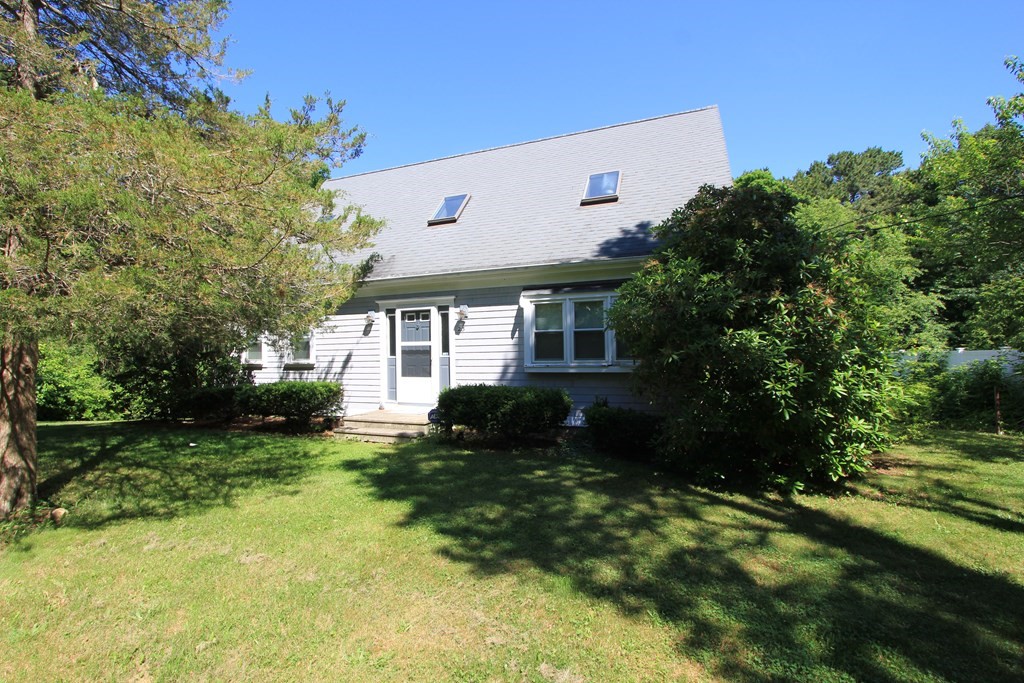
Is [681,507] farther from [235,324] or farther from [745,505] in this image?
[235,324]

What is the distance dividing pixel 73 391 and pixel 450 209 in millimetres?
10749

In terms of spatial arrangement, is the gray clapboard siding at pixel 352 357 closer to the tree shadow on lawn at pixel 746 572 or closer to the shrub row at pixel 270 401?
the shrub row at pixel 270 401

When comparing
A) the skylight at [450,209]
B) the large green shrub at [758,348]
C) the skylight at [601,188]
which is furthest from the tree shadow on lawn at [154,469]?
the skylight at [601,188]

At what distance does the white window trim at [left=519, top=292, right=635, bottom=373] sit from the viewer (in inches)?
350

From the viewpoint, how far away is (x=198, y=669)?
276 cm

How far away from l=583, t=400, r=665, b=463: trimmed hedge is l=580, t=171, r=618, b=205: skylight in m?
4.71

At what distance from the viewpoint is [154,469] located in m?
7.27

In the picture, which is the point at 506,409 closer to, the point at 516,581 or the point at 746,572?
the point at 516,581

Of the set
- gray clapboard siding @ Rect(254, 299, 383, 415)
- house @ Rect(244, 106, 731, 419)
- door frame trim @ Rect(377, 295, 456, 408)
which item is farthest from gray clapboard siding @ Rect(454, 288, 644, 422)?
gray clapboard siding @ Rect(254, 299, 383, 415)

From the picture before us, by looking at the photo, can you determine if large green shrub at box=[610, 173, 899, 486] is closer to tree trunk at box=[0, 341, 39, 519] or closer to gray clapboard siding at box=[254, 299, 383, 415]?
gray clapboard siding at box=[254, 299, 383, 415]

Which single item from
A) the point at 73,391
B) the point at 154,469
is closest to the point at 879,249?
the point at 154,469

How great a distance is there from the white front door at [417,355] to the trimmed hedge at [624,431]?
3.91 metres

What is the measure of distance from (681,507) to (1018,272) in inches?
434

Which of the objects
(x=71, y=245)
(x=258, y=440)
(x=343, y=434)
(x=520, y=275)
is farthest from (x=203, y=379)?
(x=71, y=245)
